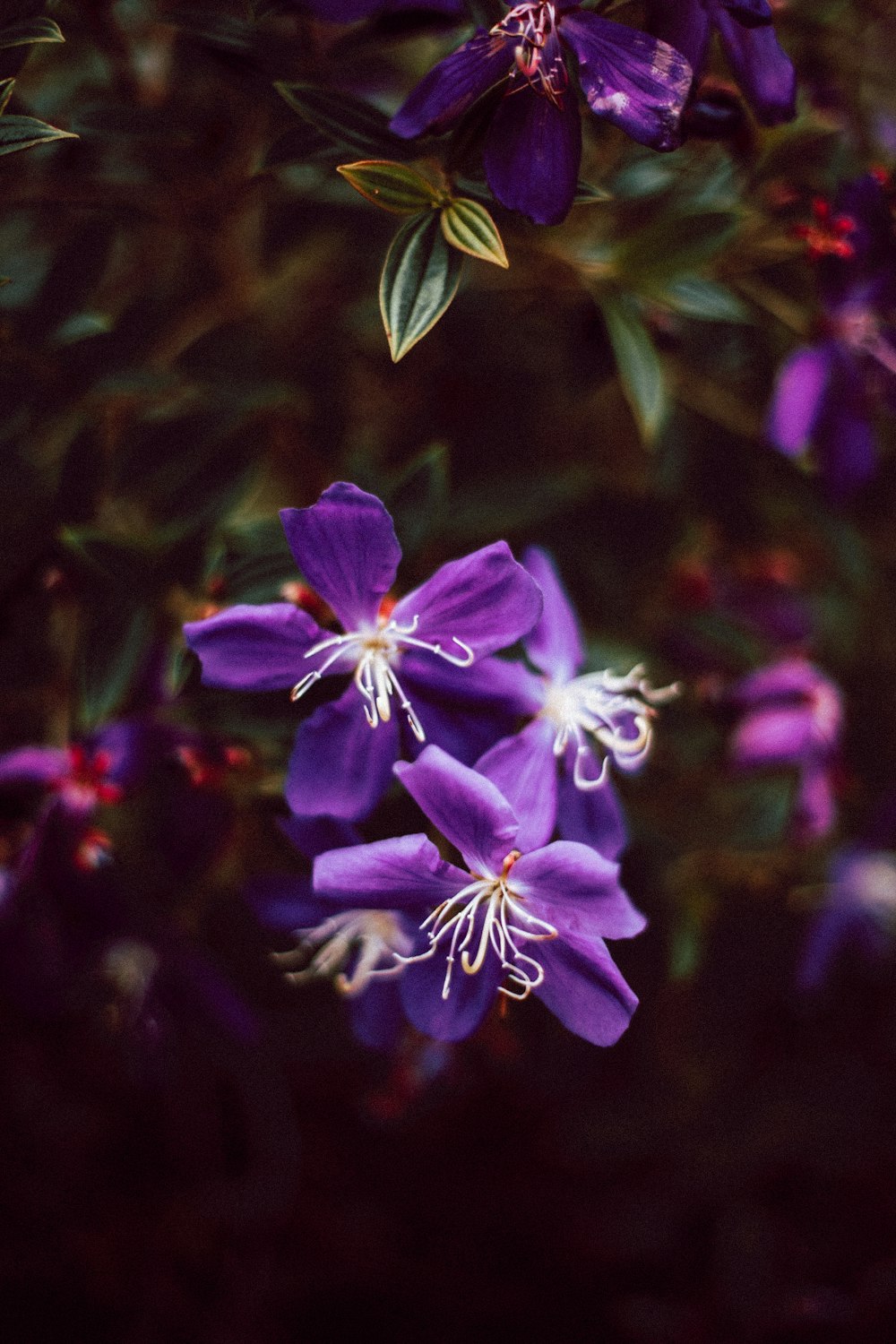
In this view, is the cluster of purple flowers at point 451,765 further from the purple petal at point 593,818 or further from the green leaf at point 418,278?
the green leaf at point 418,278

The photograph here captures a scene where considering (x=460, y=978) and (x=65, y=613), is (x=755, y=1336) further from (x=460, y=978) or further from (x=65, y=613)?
(x=65, y=613)

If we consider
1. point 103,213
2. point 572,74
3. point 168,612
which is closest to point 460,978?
point 168,612

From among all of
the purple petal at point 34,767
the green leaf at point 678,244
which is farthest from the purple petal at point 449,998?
the green leaf at point 678,244

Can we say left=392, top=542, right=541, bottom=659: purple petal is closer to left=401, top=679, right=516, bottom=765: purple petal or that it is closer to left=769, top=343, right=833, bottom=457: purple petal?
left=401, top=679, right=516, bottom=765: purple petal

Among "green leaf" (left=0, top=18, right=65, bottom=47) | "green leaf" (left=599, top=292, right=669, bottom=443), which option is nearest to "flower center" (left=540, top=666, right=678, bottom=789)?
"green leaf" (left=599, top=292, right=669, bottom=443)

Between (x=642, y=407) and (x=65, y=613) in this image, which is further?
(x=65, y=613)
